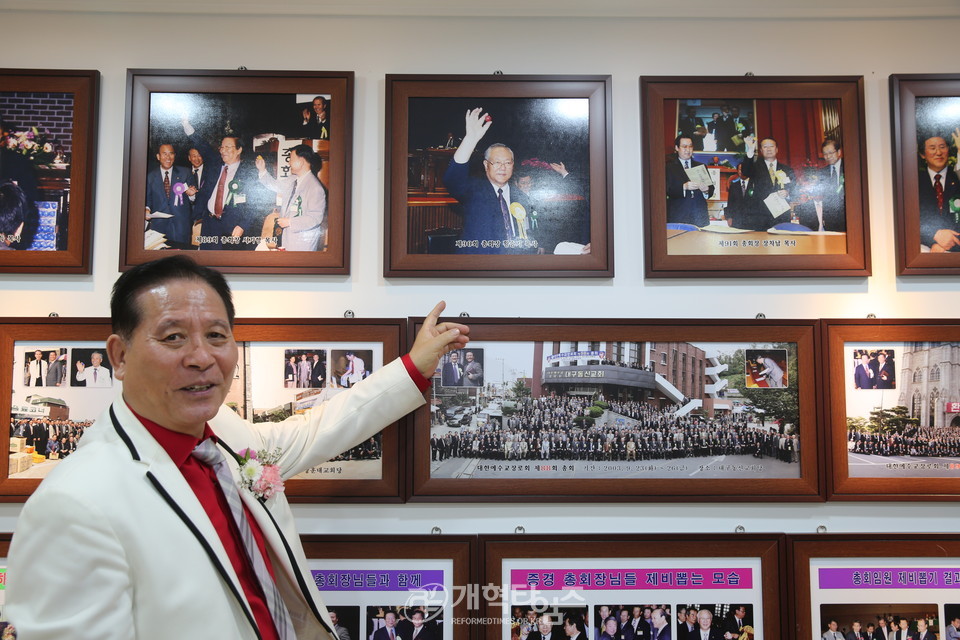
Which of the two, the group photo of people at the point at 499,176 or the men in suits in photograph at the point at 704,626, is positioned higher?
the group photo of people at the point at 499,176

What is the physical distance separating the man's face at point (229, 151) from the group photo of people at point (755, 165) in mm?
1259

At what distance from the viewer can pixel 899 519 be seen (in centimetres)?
181

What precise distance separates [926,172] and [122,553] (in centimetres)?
225

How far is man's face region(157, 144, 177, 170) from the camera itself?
1.83 meters

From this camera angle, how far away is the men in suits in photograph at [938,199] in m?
1.84

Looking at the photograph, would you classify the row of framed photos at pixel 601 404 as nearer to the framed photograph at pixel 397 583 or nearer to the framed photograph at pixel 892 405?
the framed photograph at pixel 892 405

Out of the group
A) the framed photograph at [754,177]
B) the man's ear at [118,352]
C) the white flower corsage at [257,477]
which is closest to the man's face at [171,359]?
the man's ear at [118,352]

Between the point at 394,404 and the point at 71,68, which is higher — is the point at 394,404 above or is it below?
below

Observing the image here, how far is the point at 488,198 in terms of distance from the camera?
184 cm

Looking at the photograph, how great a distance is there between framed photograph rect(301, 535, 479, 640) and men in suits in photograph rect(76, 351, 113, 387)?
2.38ft

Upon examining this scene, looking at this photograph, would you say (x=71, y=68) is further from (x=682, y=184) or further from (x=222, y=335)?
(x=682, y=184)

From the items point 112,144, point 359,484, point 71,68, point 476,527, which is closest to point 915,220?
point 476,527

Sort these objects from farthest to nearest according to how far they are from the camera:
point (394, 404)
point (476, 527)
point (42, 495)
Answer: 1. point (476, 527)
2. point (394, 404)
3. point (42, 495)

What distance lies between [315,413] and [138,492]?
0.59 metres
